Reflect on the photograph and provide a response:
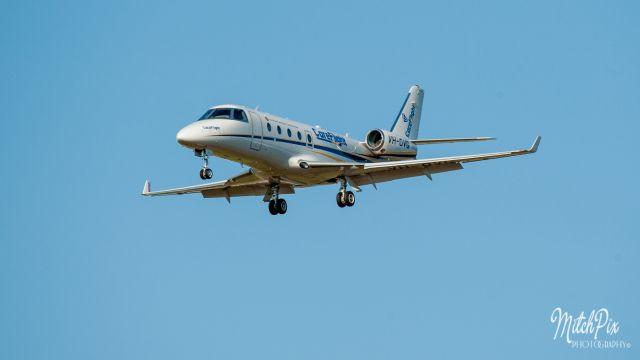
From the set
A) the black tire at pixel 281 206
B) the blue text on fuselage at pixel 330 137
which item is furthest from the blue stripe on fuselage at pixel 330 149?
the black tire at pixel 281 206

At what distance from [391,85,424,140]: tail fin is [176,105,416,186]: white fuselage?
277cm

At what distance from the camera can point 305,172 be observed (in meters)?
32.5

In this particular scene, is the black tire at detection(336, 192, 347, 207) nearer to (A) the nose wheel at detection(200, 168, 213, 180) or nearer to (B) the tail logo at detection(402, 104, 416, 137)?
(A) the nose wheel at detection(200, 168, 213, 180)

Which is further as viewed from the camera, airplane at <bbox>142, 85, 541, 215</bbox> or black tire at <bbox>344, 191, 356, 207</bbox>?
black tire at <bbox>344, 191, 356, 207</bbox>

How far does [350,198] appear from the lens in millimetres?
33562

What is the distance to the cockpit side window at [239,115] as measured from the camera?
3061 centimetres

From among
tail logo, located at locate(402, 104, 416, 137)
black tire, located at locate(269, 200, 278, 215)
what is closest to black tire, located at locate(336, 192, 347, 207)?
black tire, located at locate(269, 200, 278, 215)

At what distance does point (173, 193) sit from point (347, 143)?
662cm

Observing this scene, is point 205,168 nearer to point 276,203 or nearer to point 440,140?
point 276,203

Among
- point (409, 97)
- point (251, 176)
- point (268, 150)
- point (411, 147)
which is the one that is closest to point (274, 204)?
point (251, 176)

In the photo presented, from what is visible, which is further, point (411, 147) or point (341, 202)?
point (411, 147)

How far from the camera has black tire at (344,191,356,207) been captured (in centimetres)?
3350

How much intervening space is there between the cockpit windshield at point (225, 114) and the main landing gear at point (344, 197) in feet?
15.2

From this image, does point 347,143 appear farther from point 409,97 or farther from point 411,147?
point 409,97
